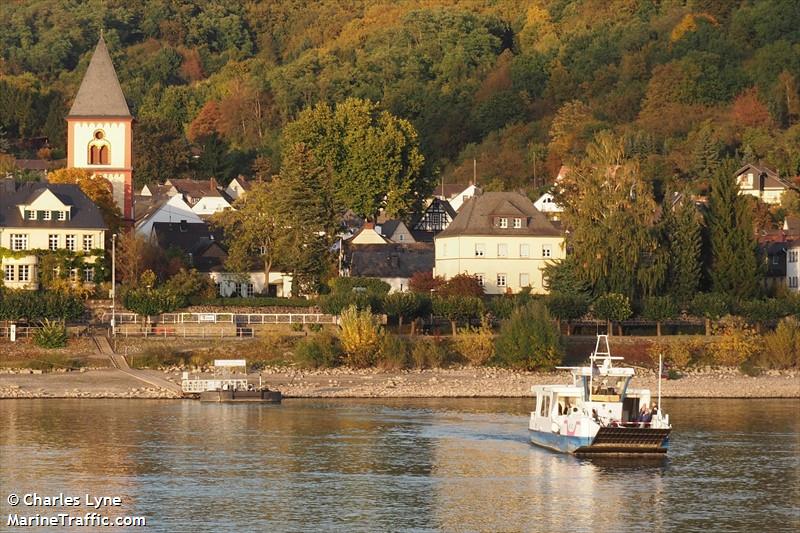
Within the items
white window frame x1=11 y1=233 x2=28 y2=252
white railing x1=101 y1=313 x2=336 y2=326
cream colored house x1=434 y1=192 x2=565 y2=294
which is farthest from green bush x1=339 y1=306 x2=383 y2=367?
white window frame x1=11 y1=233 x2=28 y2=252

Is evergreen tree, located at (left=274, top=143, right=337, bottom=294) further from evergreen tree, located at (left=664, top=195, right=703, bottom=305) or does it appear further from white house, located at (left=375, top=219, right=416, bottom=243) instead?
evergreen tree, located at (left=664, top=195, right=703, bottom=305)

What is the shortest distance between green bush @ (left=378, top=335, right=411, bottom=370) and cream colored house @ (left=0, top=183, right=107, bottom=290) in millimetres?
19319

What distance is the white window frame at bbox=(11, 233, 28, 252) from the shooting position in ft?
322

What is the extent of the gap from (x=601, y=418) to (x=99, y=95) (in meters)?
58.1

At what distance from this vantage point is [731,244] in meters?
101

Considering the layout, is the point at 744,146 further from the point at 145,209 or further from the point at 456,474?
the point at 456,474

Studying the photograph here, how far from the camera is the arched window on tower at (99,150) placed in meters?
112

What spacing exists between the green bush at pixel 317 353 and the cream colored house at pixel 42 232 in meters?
16.2

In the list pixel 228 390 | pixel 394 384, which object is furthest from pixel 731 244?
pixel 228 390

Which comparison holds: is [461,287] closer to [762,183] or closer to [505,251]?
[505,251]

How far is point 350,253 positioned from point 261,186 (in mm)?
7362

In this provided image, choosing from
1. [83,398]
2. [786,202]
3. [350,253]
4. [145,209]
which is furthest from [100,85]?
[786,202]

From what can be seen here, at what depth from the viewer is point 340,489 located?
181 ft

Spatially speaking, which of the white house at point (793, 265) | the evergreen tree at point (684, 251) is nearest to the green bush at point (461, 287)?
the evergreen tree at point (684, 251)
